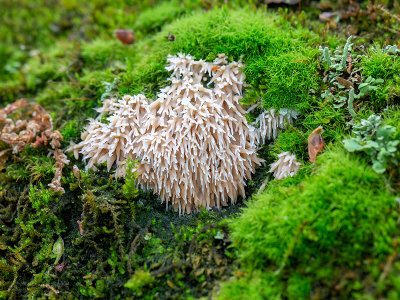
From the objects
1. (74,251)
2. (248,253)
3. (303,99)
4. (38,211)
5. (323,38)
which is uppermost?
(323,38)

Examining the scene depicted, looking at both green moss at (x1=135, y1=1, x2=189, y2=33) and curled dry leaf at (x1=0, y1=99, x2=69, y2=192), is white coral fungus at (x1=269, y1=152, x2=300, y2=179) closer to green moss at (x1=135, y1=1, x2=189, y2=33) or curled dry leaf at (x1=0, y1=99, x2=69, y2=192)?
curled dry leaf at (x1=0, y1=99, x2=69, y2=192)

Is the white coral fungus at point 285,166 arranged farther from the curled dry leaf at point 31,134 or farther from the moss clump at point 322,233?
the curled dry leaf at point 31,134

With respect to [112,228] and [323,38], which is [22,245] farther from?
[323,38]

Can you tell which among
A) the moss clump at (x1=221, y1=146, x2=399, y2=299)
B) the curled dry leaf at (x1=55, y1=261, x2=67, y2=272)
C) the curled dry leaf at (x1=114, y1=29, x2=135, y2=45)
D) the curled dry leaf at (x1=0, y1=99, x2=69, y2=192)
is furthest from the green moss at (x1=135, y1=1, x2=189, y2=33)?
the curled dry leaf at (x1=55, y1=261, x2=67, y2=272)

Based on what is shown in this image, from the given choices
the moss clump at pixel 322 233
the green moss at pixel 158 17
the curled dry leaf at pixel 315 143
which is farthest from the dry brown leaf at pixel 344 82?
the green moss at pixel 158 17

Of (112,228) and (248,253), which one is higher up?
(248,253)

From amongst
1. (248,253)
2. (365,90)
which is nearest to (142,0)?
(365,90)

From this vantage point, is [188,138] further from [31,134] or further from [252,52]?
[31,134]
